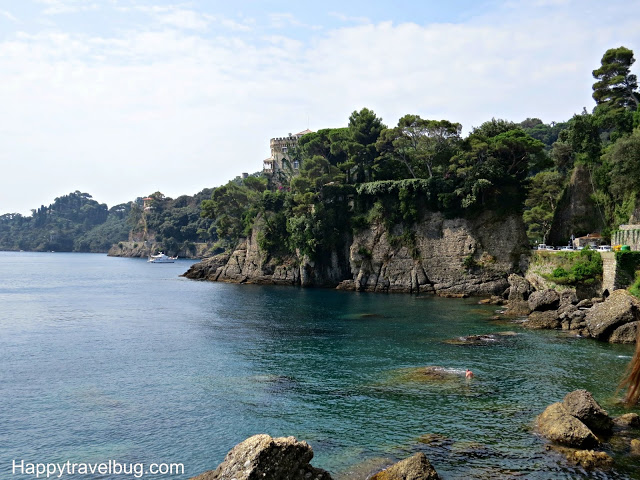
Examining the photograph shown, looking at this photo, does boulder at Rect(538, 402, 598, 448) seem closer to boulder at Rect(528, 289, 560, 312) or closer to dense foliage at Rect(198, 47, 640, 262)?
boulder at Rect(528, 289, 560, 312)

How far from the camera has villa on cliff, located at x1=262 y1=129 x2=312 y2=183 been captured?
100 meters

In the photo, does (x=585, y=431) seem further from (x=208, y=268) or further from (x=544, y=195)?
(x=208, y=268)

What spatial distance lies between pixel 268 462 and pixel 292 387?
13536mm

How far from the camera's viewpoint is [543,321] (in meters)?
42.9

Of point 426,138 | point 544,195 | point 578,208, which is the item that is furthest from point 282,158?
point 578,208

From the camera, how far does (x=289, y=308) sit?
5684 centimetres

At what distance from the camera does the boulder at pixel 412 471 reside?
15609 millimetres

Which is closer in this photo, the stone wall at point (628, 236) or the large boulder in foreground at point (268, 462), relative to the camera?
the large boulder in foreground at point (268, 462)

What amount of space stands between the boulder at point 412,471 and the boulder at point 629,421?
1010cm

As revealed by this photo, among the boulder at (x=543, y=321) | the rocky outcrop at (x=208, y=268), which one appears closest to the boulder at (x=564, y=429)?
the boulder at (x=543, y=321)

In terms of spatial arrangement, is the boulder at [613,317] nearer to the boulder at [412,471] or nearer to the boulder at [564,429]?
the boulder at [564,429]

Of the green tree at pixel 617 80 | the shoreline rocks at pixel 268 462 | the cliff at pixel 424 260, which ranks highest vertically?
the green tree at pixel 617 80

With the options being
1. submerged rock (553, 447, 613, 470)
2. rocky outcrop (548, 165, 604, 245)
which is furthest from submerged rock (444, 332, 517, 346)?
rocky outcrop (548, 165, 604, 245)

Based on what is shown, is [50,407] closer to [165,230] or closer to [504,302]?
[504,302]
